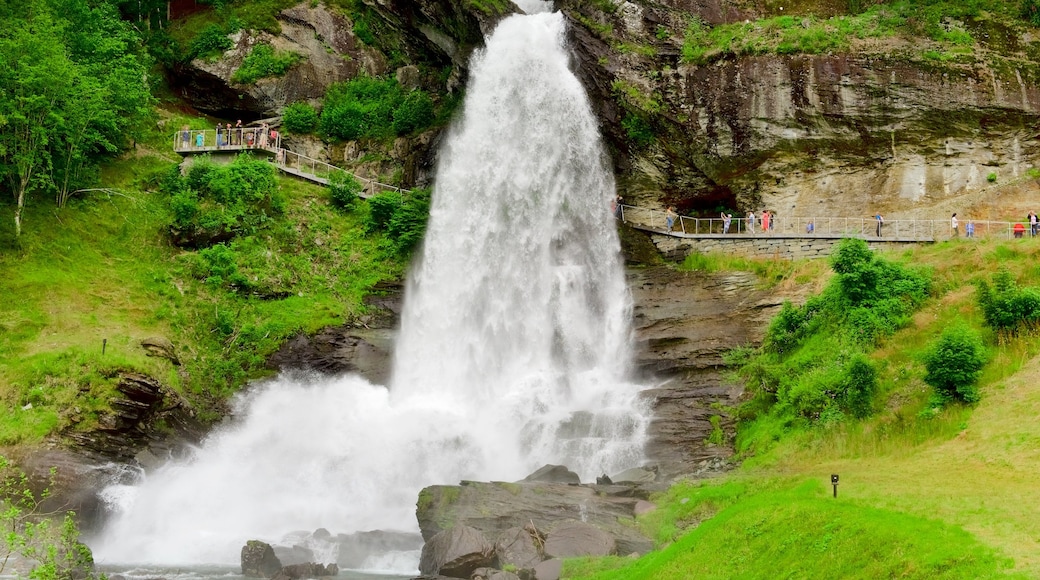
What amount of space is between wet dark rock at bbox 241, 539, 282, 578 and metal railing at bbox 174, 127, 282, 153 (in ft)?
69.5

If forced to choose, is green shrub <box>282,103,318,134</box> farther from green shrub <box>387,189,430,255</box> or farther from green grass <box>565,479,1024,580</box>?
green grass <box>565,479,1024,580</box>

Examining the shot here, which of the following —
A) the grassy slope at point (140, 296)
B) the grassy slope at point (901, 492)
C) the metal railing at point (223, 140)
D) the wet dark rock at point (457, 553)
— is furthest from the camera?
the metal railing at point (223, 140)

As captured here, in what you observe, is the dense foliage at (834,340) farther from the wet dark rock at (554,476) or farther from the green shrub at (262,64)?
the green shrub at (262,64)

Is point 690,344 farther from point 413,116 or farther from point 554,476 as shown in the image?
point 413,116

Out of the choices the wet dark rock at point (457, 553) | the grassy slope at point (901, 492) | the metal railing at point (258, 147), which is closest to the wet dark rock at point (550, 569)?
the grassy slope at point (901, 492)

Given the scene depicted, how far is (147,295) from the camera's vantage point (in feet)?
97.6

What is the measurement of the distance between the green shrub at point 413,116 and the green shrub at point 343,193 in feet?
15.1

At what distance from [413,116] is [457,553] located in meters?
25.8

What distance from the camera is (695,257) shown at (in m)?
32.8

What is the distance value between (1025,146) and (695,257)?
1243cm

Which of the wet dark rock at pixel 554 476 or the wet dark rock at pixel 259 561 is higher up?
the wet dark rock at pixel 554 476

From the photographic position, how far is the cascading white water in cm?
2378

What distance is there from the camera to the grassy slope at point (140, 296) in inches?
958

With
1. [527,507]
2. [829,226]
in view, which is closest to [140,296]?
[527,507]
